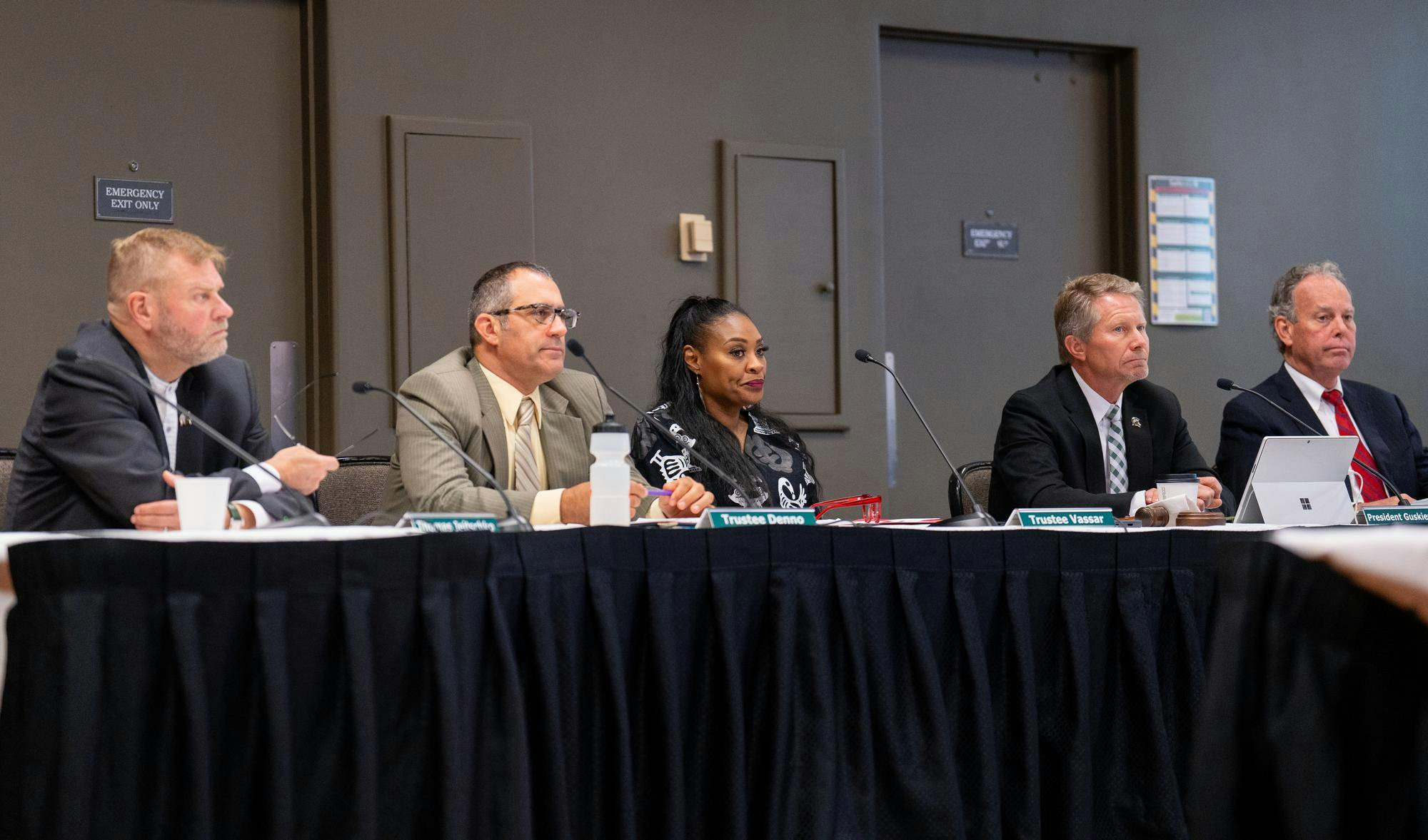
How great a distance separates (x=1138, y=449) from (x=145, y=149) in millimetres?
2972

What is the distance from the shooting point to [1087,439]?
11.1 feet

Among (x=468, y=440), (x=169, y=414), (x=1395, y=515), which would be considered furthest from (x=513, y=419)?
(x=1395, y=515)

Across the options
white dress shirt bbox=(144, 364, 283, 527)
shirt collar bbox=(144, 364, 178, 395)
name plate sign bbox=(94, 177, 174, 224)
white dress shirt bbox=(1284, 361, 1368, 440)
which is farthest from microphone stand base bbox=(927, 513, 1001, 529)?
name plate sign bbox=(94, 177, 174, 224)

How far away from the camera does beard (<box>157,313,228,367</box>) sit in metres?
2.62

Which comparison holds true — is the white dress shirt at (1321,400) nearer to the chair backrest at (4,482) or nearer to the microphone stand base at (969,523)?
the microphone stand base at (969,523)

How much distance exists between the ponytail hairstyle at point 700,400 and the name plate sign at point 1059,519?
45.8 inches

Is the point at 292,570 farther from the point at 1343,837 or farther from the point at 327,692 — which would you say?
the point at 1343,837

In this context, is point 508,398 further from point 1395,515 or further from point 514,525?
point 1395,515

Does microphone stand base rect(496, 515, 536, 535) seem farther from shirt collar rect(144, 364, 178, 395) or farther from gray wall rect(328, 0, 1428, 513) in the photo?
gray wall rect(328, 0, 1428, 513)

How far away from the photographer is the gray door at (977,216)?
4.85 m

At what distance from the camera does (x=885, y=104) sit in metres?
4.83

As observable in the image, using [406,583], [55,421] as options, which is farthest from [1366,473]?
[55,421]

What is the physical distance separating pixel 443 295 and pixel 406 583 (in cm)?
253

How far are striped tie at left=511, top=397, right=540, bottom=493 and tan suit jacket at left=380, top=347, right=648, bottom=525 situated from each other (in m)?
0.03
